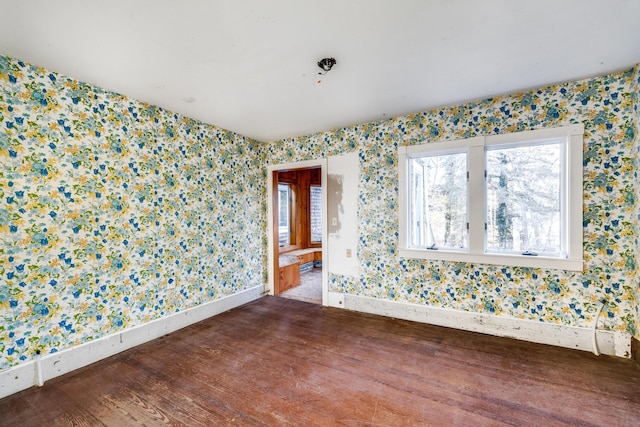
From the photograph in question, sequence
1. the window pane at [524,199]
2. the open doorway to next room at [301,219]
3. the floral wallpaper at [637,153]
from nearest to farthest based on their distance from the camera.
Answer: the floral wallpaper at [637,153] → the window pane at [524,199] → the open doorway to next room at [301,219]

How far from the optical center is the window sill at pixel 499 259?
2.47 meters

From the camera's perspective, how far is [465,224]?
2979mm

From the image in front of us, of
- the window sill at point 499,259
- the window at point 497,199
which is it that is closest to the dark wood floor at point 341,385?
the window sill at point 499,259

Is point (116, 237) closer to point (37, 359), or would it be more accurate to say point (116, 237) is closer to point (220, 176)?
point (37, 359)

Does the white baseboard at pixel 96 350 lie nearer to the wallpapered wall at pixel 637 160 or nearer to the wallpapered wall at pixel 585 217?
the wallpapered wall at pixel 585 217

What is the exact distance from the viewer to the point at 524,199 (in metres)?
2.73

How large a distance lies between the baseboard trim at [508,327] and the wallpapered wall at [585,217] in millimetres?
66

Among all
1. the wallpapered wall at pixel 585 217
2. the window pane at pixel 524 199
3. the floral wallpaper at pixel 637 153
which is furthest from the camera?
the window pane at pixel 524 199

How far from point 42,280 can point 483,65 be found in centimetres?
392

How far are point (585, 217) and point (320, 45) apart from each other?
9.09 ft

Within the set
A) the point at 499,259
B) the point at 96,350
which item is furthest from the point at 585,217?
the point at 96,350

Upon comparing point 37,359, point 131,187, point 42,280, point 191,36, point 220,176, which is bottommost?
point 37,359

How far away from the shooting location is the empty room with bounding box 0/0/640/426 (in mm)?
1741

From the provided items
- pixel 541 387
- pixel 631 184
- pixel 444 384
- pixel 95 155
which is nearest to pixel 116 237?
pixel 95 155
